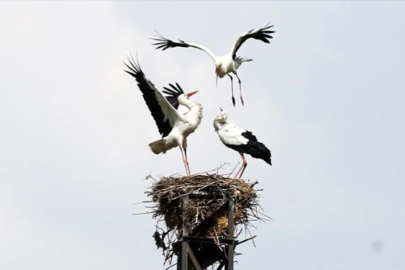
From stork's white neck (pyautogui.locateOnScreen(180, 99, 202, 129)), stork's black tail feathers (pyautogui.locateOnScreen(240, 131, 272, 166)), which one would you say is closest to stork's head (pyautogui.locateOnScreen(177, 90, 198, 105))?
stork's white neck (pyautogui.locateOnScreen(180, 99, 202, 129))

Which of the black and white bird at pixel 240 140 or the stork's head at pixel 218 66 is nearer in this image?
the black and white bird at pixel 240 140

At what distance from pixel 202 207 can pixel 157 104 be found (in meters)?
2.70

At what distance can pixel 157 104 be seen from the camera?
46.3 feet

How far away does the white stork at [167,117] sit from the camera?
551 inches

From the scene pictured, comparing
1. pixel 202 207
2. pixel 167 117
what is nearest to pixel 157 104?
pixel 167 117

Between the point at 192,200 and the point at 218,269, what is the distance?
988 mm

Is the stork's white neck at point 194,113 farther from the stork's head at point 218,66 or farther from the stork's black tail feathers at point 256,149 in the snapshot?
the stork's black tail feathers at point 256,149

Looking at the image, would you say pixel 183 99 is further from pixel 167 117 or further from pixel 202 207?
pixel 202 207

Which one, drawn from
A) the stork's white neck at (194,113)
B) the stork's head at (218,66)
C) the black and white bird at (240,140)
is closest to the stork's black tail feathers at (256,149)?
the black and white bird at (240,140)

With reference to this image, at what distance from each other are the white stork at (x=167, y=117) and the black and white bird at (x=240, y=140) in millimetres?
373

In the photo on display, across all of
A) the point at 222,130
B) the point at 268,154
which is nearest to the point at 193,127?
the point at 222,130

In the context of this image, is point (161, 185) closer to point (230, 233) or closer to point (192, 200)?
point (192, 200)

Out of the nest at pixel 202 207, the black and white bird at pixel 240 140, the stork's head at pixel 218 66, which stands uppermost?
the stork's head at pixel 218 66

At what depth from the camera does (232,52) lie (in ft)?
47.3
